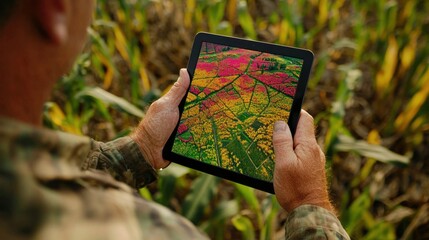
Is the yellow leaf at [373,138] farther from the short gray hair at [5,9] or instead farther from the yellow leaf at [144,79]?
the short gray hair at [5,9]

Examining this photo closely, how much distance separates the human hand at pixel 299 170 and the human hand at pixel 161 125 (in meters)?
0.20

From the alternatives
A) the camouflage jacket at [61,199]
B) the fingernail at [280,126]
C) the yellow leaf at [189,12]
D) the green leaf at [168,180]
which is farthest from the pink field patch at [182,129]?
the yellow leaf at [189,12]

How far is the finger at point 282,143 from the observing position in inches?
32.4

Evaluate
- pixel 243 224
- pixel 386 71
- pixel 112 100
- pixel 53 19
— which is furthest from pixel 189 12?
pixel 53 19

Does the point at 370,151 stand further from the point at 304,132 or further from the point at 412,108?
the point at 304,132

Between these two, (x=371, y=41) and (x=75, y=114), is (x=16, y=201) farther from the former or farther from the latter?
(x=371, y=41)

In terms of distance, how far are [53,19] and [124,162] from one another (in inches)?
18.9

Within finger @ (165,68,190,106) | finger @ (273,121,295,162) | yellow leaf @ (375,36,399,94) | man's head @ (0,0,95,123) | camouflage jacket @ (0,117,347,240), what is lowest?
yellow leaf @ (375,36,399,94)

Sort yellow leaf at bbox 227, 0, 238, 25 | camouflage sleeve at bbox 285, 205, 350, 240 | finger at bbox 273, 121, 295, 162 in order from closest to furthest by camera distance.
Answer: camouflage sleeve at bbox 285, 205, 350, 240 → finger at bbox 273, 121, 295, 162 → yellow leaf at bbox 227, 0, 238, 25

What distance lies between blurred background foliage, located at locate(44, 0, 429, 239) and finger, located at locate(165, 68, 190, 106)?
1.08ft

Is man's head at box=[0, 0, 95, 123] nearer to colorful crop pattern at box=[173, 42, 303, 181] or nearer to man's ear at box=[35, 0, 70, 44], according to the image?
man's ear at box=[35, 0, 70, 44]

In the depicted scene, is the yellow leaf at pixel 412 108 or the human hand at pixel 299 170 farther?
the yellow leaf at pixel 412 108

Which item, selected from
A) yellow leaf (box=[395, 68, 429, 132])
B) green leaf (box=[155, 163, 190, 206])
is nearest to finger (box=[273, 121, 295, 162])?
green leaf (box=[155, 163, 190, 206])

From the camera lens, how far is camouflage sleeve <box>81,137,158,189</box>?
90 cm
